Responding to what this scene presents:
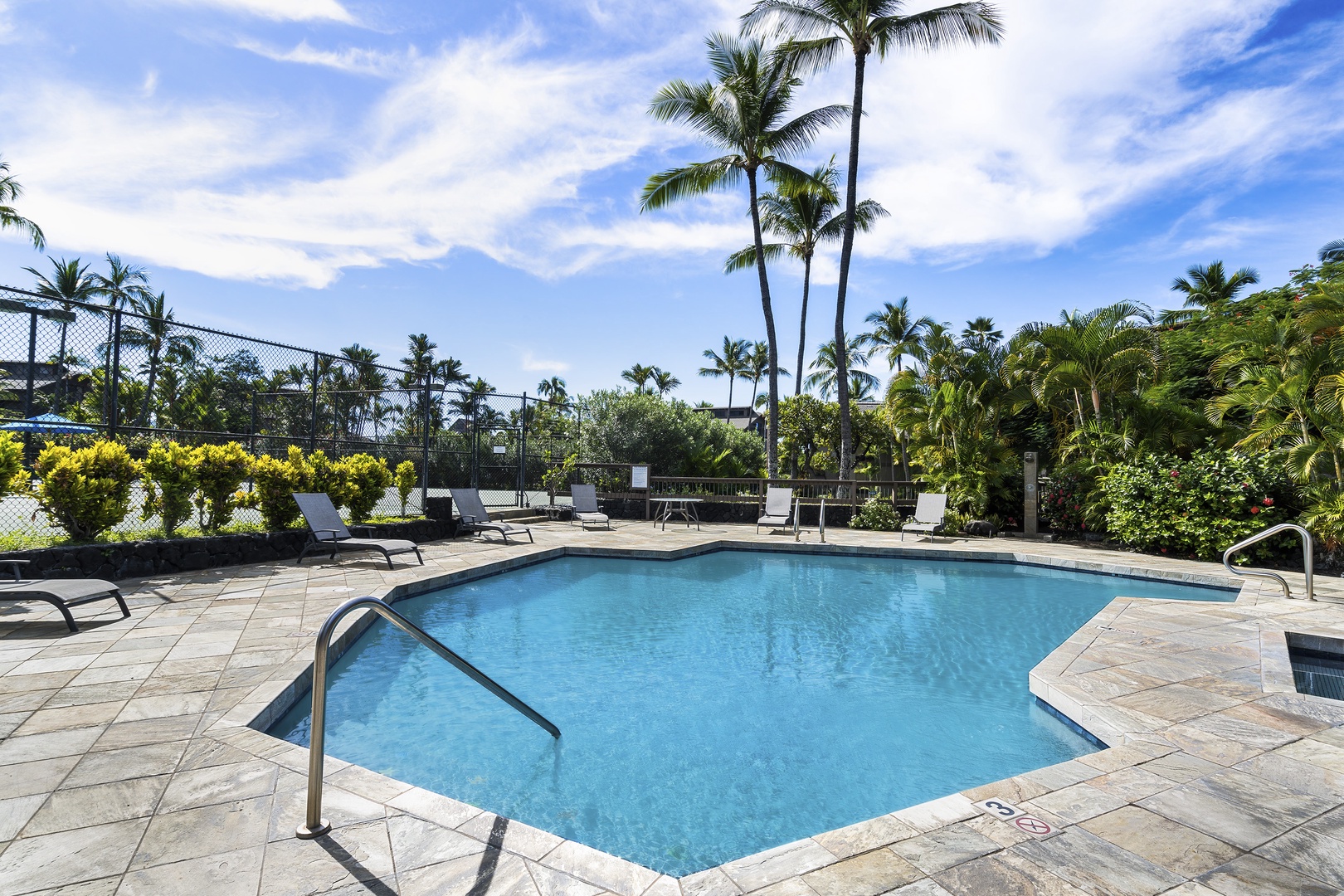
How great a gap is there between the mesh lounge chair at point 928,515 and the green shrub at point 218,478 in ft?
33.5

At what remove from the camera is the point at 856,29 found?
1467cm

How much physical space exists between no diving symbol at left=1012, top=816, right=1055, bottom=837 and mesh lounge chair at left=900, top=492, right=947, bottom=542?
9.60 m

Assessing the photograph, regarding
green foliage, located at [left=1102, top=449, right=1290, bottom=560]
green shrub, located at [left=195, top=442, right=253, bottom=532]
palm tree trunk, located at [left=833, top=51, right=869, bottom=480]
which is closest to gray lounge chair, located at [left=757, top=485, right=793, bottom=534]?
palm tree trunk, located at [left=833, top=51, right=869, bottom=480]

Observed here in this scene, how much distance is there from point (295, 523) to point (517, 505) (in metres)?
6.48

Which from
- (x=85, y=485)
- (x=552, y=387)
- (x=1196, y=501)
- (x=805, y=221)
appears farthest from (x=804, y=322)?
(x=552, y=387)

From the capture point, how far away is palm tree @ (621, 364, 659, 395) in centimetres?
5209

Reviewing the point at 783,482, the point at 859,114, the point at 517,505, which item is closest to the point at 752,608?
the point at 783,482

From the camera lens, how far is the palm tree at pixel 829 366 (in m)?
33.2

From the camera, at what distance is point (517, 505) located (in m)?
15.3

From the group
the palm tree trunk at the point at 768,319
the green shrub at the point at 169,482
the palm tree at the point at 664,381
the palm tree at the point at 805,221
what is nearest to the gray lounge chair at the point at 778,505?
the palm tree trunk at the point at 768,319

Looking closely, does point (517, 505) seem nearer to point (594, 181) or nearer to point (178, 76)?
point (594, 181)

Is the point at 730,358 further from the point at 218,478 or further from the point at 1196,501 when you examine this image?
the point at 218,478

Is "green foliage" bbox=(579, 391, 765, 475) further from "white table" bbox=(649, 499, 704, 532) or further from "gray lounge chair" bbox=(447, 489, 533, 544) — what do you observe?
"gray lounge chair" bbox=(447, 489, 533, 544)

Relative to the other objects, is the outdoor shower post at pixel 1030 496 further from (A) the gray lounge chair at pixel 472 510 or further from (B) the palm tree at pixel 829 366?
(B) the palm tree at pixel 829 366
